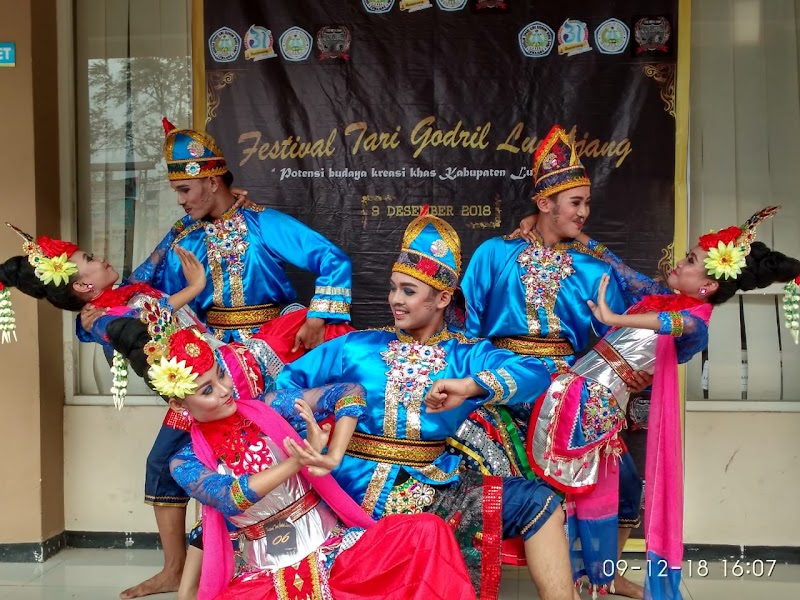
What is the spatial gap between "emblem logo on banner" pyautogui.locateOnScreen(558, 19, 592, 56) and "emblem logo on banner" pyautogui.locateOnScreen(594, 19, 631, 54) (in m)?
0.05

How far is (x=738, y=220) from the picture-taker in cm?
435

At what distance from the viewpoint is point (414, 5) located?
419 centimetres

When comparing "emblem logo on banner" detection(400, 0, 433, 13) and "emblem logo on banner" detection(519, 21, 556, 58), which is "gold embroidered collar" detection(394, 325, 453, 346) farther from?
"emblem logo on banner" detection(400, 0, 433, 13)

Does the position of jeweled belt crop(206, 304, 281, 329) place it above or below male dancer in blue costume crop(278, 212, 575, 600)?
above

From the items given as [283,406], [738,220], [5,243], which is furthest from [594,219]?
[5,243]

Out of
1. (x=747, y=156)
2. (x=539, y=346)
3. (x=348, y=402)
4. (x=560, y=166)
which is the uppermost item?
(x=747, y=156)

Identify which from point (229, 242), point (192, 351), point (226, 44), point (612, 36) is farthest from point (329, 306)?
point (612, 36)

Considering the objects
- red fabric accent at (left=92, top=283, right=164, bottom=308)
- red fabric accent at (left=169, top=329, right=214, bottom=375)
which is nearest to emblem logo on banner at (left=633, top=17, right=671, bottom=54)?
red fabric accent at (left=92, top=283, right=164, bottom=308)

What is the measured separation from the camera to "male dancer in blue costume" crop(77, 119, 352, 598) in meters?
3.71

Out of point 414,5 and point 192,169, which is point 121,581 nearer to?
point 192,169

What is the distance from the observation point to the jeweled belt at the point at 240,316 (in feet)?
12.4

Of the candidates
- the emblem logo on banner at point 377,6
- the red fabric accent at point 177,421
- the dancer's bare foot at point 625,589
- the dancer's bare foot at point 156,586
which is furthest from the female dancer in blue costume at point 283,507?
the emblem logo on banner at point 377,6

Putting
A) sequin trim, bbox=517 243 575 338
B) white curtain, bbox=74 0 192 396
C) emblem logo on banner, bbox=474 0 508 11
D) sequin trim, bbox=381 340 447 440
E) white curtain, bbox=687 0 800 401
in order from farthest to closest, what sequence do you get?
white curtain, bbox=74 0 192 396
white curtain, bbox=687 0 800 401
emblem logo on banner, bbox=474 0 508 11
sequin trim, bbox=517 243 575 338
sequin trim, bbox=381 340 447 440

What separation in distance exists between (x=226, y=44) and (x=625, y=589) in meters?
2.90
